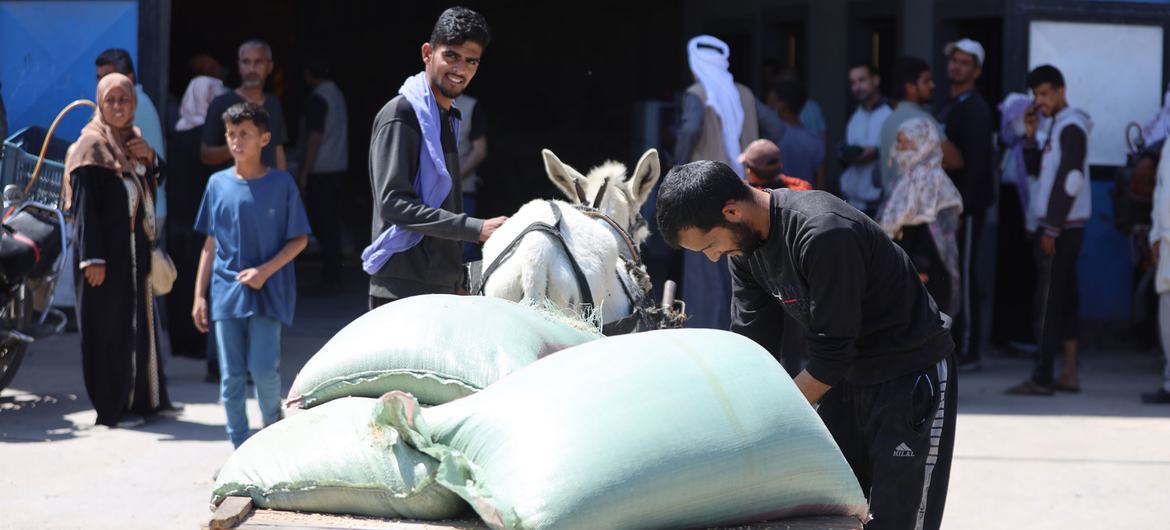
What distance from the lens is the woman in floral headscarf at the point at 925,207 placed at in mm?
7523

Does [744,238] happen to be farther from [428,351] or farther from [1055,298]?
[1055,298]

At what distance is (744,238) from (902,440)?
664 millimetres

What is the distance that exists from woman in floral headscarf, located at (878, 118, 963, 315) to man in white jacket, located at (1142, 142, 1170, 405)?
1.06 metres

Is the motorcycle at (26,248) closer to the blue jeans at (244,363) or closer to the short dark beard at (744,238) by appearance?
the blue jeans at (244,363)

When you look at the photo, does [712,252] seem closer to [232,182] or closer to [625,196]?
[625,196]

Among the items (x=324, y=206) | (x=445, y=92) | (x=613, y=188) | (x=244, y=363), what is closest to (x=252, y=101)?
(x=244, y=363)

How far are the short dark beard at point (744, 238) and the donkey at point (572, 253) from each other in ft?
2.96

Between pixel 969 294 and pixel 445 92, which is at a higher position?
pixel 445 92

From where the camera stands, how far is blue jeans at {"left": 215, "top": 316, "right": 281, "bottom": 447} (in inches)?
208

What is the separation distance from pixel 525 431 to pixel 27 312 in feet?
16.8

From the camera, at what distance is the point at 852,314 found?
10.0ft

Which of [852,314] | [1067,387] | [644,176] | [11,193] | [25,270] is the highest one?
[644,176]

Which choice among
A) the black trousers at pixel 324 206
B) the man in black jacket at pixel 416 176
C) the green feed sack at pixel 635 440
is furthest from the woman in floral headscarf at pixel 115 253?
Answer: the black trousers at pixel 324 206

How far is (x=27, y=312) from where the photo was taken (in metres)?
6.70
